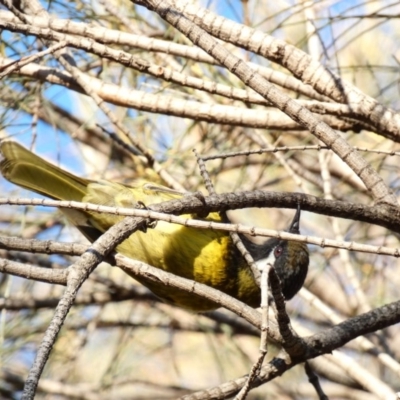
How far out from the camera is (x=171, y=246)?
297cm

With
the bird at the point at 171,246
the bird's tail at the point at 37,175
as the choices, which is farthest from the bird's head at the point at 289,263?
the bird's tail at the point at 37,175

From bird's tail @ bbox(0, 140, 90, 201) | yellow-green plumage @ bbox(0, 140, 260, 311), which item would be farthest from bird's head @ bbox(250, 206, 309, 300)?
bird's tail @ bbox(0, 140, 90, 201)

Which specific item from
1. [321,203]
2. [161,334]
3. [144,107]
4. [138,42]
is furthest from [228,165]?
[321,203]

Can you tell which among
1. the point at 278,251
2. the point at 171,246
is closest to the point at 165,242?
the point at 171,246

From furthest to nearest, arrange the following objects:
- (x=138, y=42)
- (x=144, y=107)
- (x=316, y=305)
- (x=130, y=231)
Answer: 1. (x=316, y=305)
2. (x=144, y=107)
3. (x=138, y=42)
4. (x=130, y=231)

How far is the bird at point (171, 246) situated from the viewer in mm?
2969

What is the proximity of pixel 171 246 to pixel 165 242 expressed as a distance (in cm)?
3

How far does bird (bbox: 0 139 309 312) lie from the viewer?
2.97 meters

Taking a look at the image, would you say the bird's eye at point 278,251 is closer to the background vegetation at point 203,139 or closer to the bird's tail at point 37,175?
the background vegetation at point 203,139

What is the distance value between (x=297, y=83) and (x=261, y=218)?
2.46 metres

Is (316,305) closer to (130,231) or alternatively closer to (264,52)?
(264,52)

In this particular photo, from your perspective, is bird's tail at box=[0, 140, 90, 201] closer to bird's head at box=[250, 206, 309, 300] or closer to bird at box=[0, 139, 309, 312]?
bird at box=[0, 139, 309, 312]

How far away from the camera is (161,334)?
4.72m

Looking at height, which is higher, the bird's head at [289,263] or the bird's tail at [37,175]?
the bird's tail at [37,175]
